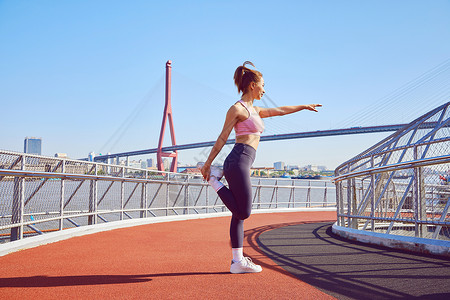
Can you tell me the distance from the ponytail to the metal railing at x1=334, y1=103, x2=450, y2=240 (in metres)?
2.04

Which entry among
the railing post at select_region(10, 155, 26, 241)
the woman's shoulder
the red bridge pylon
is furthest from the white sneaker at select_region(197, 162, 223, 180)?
the red bridge pylon

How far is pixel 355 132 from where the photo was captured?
117ft

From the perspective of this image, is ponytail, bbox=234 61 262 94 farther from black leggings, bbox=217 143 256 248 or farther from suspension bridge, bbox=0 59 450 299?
suspension bridge, bbox=0 59 450 299

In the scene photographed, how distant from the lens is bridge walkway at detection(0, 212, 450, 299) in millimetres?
2725

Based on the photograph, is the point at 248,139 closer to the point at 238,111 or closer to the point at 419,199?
the point at 238,111

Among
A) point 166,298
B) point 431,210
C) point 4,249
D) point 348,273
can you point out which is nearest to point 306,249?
→ point 348,273

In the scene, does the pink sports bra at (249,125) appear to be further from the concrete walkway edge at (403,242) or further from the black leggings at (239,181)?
the concrete walkway edge at (403,242)

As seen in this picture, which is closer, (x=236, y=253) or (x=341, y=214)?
(x=236, y=253)

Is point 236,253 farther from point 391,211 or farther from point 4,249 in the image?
point 391,211

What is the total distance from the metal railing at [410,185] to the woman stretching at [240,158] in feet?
6.58

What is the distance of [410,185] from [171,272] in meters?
3.65

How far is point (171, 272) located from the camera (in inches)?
135

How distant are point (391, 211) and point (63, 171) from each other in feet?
17.2

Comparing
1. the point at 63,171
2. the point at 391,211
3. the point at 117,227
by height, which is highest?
the point at 63,171
